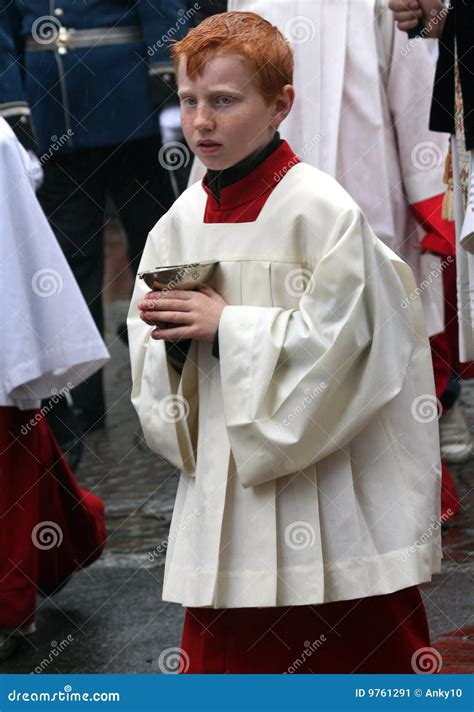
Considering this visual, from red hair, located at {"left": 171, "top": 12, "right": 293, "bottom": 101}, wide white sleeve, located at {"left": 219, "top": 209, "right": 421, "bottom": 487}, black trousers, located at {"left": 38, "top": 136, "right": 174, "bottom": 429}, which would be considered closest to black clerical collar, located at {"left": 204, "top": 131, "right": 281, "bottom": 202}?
red hair, located at {"left": 171, "top": 12, "right": 293, "bottom": 101}

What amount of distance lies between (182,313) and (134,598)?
1.86m

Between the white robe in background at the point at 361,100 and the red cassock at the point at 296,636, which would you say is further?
the white robe in background at the point at 361,100

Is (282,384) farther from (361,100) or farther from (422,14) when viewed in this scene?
(361,100)

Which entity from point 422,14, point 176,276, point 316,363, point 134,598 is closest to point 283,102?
point 176,276

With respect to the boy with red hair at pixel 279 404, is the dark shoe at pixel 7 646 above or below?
below

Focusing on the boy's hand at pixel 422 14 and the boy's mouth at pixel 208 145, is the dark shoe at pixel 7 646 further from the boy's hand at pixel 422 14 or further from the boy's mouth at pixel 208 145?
the boy's hand at pixel 422 14

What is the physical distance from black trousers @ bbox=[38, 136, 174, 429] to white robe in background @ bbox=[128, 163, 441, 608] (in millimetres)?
2590

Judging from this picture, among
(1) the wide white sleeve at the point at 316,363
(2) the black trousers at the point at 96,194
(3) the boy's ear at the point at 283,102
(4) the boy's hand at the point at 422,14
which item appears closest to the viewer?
(1) the wide white sleeve at the point at 316,363

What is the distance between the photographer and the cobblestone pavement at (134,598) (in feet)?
14.7

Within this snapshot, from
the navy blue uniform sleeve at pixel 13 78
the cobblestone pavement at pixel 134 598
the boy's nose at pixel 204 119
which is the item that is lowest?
the cobblestone pavement at pixel 134 598

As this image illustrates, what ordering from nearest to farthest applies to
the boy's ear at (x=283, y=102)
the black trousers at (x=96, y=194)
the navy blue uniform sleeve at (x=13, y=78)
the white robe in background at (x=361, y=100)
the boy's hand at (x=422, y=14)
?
the boy's ear at (x=283, y=102)
the boy's hand at (x=422, y=14)
the white robe in background at (x=361, y=100)
the navy blue uniform sleeve at (x=13, y=78)
the black trousers at (x=96, y=194)

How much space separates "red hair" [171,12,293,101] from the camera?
3363 mm

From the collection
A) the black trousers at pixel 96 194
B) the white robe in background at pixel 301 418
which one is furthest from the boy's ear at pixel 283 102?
the black trousers at pixel 96 194

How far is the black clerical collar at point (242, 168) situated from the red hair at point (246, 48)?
0.12 m
